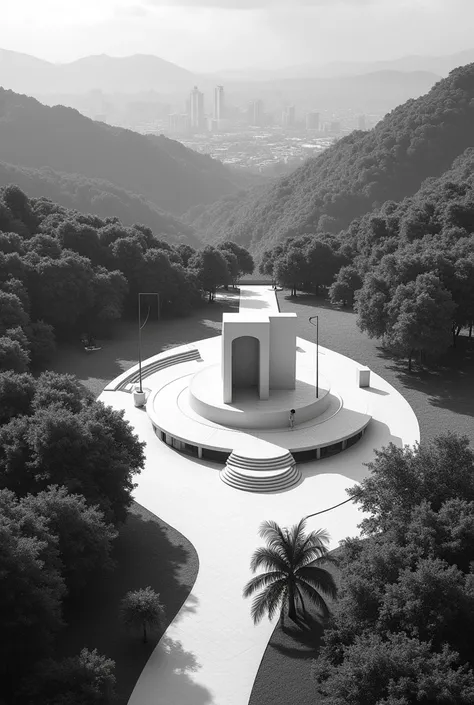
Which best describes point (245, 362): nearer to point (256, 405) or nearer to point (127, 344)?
point (256, 405)

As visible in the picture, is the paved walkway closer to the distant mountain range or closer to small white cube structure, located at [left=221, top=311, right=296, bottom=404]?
small white cube structure, located at [left=221, top=311, right=296, bottom=404]

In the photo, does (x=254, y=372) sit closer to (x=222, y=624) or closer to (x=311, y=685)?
(x=222, y=624)

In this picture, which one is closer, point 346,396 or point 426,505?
point 426,505

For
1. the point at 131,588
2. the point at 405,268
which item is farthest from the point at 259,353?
the point at 131,588

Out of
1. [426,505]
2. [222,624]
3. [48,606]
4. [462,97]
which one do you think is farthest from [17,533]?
[462,97]

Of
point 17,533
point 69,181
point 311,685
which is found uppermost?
point 69,181

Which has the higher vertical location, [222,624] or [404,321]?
[404,321]
